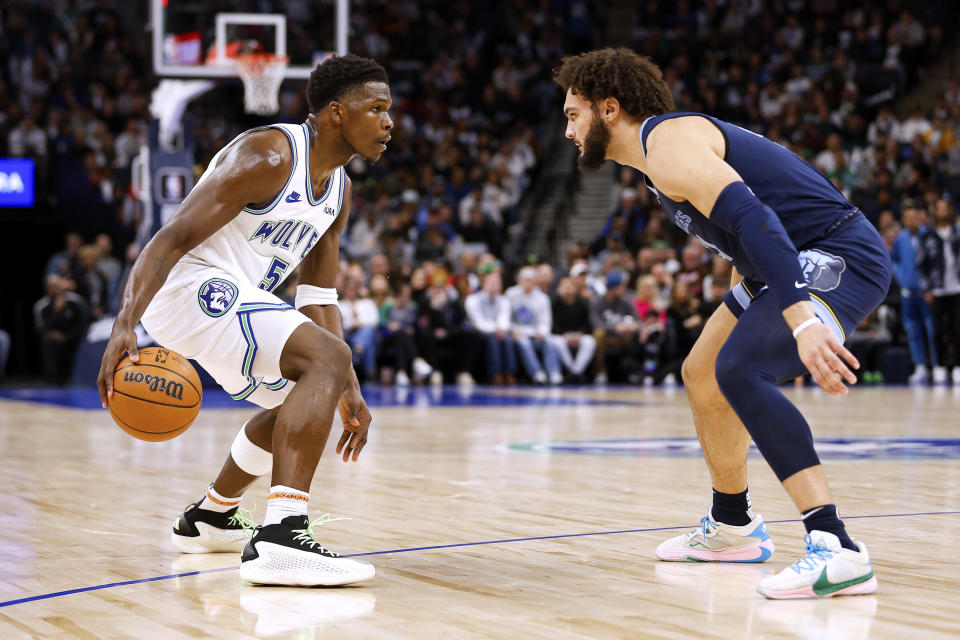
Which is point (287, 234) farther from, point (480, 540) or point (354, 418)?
point (480, 540)

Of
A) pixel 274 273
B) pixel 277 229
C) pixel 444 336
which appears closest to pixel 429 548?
pixel 274 273

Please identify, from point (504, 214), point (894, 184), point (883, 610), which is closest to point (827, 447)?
point (883, 610)

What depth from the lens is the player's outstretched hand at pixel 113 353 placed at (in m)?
3.64

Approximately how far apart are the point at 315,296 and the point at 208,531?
2.88ft

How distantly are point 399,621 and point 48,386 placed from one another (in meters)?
13.3

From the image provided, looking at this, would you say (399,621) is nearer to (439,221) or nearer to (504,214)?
(439,221)

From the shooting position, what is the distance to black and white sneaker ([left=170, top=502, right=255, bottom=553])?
4.25 meters

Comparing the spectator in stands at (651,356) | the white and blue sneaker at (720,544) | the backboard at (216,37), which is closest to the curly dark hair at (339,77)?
the white and blue sneaker at (720,544)

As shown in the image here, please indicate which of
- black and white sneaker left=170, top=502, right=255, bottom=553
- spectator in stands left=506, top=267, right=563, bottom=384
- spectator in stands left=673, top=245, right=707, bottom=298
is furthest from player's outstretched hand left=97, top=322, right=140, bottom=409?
spectator in stands left=506, top=267, right=563, bottom=384

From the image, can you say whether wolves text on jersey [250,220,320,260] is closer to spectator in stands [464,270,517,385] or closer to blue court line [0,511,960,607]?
blue court line [0,511,960,607]

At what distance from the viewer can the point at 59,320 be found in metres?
15.5

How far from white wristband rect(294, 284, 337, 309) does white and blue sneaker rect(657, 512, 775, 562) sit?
55.1 inches

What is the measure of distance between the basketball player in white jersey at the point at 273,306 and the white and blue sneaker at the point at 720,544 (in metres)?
1.02

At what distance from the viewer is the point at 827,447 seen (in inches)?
302
